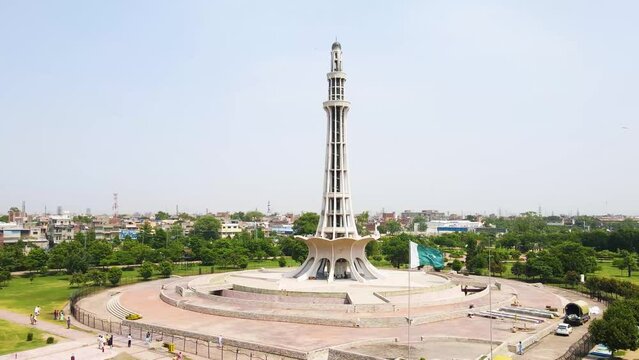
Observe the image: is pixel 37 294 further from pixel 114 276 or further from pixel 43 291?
pixel 114 276

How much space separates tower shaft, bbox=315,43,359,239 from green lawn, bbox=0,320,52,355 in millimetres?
26363

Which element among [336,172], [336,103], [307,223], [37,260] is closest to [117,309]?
[336,172]

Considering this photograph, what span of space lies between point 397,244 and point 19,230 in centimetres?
7245

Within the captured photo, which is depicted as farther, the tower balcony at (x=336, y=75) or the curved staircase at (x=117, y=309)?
the tower balcony at (x=336, y=75)

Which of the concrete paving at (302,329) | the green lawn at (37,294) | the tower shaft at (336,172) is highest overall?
the tower shaft at (336,172)

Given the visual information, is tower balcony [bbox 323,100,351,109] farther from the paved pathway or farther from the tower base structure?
the paved pathway

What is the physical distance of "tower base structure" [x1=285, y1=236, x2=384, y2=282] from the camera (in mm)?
50469

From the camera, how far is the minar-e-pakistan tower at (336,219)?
5112 centimetres

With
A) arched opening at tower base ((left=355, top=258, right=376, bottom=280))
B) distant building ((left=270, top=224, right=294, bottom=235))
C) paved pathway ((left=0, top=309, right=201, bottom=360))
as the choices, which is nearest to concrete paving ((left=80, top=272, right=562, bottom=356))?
paved pathway ((left=0, top=309, right=201, bottom=360))

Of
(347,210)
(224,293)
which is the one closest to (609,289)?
(347,210)

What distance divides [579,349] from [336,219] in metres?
27.9

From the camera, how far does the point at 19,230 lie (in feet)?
328

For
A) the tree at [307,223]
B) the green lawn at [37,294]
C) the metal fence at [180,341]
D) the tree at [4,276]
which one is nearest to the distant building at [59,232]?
the tree at [307,223]

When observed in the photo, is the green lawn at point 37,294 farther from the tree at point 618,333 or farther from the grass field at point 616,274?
the grass field at point 616,274
